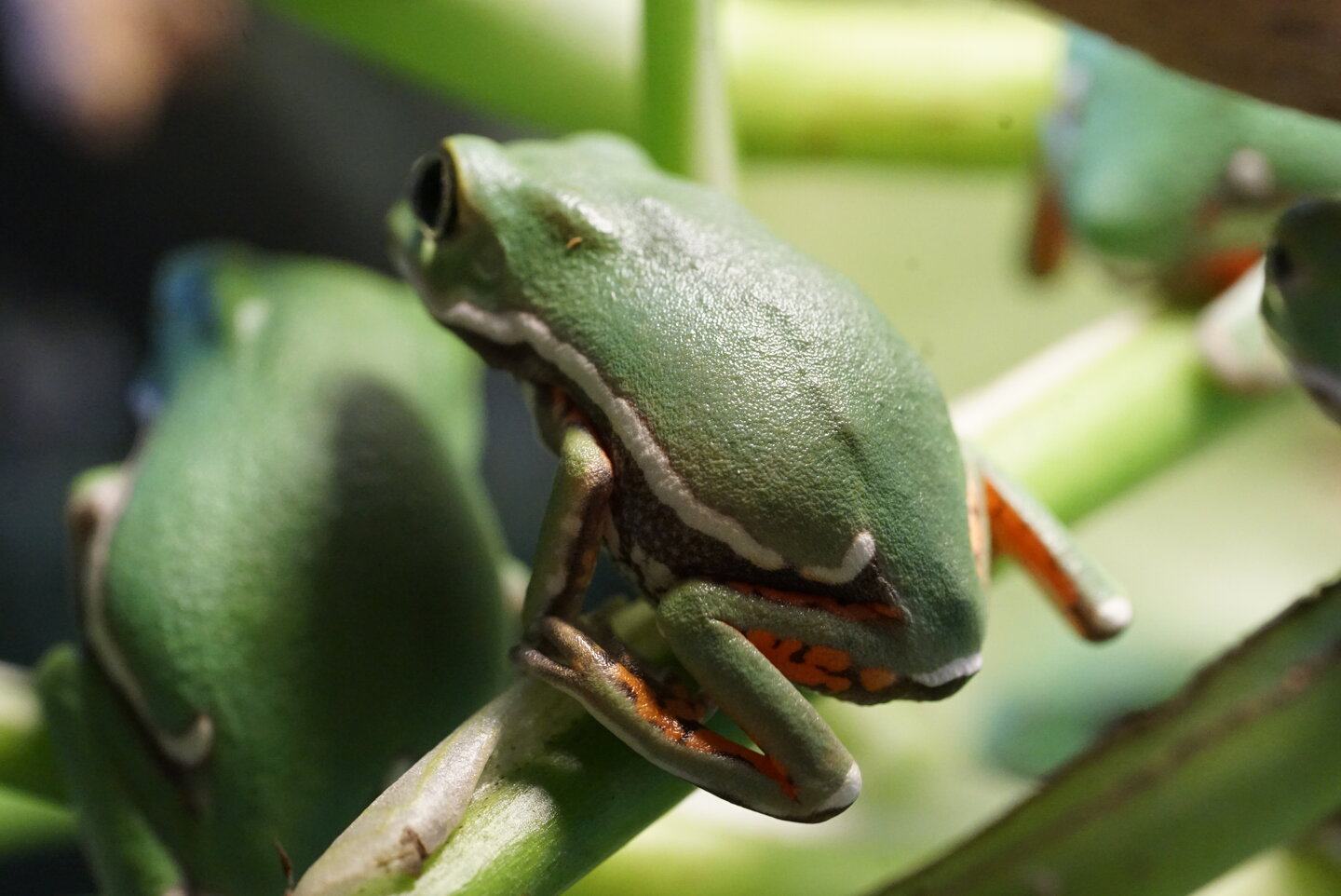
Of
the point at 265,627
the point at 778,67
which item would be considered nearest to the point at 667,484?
the point at 265,627

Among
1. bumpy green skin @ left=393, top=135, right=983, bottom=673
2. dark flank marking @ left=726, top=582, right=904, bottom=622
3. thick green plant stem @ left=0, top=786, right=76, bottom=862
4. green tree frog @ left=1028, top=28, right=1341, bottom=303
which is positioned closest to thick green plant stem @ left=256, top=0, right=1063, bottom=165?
green tree frog @ left=1028, top=28, right=1341, bottom=303

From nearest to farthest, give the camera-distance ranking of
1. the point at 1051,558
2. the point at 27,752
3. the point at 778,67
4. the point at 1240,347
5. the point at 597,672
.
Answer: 1. the point at 597,672
2. the point at 1051,558
3. the point at 27,752
4. the point at 1240,347
5. the point at 778,67

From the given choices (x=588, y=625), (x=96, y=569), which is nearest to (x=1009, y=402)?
(x=588, y=625)

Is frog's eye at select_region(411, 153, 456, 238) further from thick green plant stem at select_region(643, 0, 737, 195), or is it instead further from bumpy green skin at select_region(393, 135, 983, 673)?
thick green plant stem at select_region(643, 0, 737, 195)

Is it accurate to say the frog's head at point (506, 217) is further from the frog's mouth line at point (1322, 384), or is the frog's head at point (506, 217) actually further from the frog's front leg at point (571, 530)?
the frog's mouth line at point (1322, 384)

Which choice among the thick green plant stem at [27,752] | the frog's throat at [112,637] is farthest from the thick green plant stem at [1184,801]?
the thick green plant stem at [27,752]

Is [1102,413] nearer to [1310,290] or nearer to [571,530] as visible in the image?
[1310,290]

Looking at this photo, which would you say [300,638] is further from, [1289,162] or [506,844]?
[1289,162]
